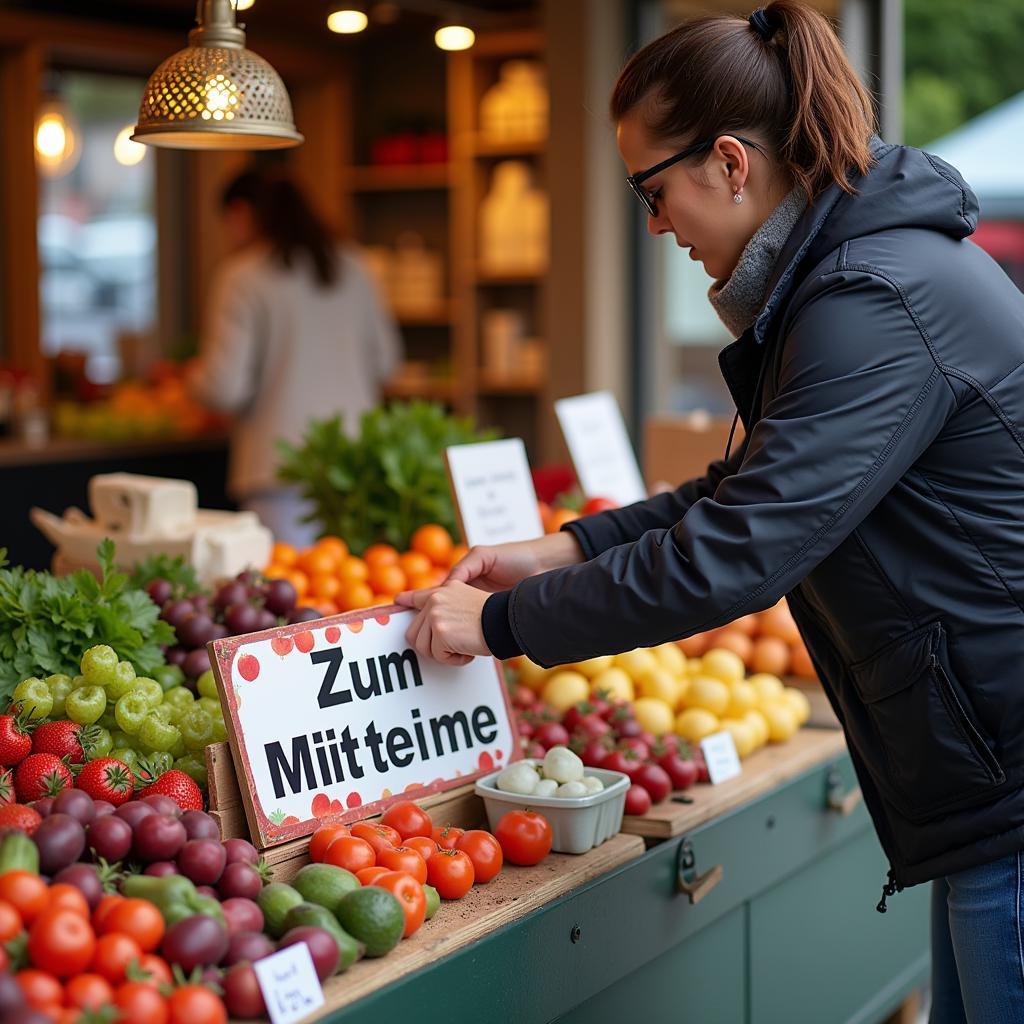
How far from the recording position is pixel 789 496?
1.46 meters

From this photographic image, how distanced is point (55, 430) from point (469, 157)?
233 centimetres

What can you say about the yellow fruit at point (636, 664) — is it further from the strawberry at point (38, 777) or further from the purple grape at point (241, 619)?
the strawberry at point (38, 777)

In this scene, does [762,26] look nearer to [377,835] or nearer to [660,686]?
[377,835]

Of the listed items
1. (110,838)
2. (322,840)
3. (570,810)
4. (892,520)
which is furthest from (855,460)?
(110,838)

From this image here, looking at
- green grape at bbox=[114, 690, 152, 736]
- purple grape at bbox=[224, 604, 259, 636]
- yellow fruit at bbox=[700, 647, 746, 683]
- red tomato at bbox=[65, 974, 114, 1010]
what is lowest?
red tomato at bbox=[65, 974, 114, 1010]

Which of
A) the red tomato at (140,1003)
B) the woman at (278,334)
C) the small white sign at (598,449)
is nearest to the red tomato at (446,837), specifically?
the red tomato at (140,1003)

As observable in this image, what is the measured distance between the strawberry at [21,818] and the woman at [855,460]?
53cm

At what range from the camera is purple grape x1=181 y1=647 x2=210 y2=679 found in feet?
6.57

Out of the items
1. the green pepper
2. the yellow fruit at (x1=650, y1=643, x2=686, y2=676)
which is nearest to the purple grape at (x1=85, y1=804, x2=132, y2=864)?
the green pepper

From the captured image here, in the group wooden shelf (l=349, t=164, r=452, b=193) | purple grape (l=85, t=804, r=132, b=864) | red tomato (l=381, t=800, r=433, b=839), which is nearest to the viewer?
purple grape (l=85, t=804, r=132, b=864)

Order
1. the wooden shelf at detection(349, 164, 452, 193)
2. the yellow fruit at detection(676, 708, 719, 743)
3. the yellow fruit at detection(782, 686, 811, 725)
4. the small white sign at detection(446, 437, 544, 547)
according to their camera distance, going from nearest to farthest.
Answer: the yellow fruit at detection(676, 708, 719, 743) < the small white sign at detection(446, 437, 544, 547) < the yellow fruit at detection(782, 686, 811, 725) < the wooden shelf at detection(349, 164, 452, 193)

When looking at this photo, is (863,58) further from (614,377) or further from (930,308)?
(930,308)

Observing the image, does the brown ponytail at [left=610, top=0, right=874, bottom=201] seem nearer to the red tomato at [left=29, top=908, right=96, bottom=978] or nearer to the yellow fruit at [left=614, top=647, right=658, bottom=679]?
the red tomato at [left=29, top=908, right=96, bottom=978]

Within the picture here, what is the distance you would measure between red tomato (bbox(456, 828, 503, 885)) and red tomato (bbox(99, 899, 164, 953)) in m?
0.51
